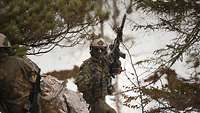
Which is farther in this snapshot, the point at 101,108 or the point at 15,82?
the point at 101,108

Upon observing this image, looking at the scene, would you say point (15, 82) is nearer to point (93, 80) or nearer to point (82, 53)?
point (93, 80)

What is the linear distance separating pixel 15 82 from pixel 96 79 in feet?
6.54

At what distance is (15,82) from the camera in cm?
507

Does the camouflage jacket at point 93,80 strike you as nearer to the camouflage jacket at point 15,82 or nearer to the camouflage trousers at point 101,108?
the camouflage trousers at point 101,108

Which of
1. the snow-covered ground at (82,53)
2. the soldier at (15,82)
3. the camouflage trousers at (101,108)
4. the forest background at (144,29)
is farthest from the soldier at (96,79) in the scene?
the snow-covered ground at (82,53)

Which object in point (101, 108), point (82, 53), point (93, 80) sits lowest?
point (82, 53)

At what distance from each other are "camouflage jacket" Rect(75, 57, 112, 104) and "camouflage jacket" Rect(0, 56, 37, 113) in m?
1.63

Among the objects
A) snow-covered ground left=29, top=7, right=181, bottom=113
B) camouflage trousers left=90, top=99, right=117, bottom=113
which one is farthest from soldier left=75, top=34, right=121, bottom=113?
snow-covered ground left=29, top=7, right=181, bottom=113

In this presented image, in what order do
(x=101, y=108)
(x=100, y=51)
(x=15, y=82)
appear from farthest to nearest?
(x=100, y=51) → (x=101, y=108) → (x=15, y=82)

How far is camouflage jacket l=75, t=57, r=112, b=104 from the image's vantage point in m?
6.80

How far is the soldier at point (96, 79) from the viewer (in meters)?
6.80

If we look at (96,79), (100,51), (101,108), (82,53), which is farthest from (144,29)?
(82,53)

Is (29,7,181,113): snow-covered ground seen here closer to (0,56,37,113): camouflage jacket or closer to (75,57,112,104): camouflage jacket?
(75,57,112,104): camouflage jacket

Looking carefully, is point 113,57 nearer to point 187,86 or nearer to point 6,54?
point 187,86
